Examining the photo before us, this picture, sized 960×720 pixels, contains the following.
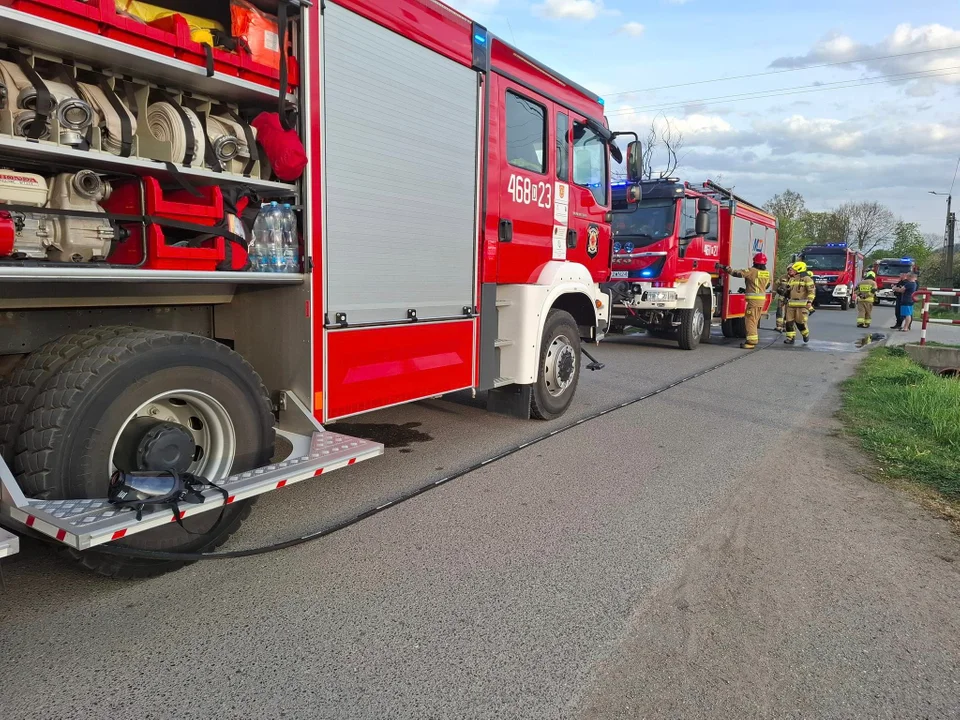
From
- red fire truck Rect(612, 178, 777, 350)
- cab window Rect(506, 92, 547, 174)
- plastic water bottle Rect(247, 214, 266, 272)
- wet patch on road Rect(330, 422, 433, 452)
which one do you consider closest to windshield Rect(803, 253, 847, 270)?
red fire truck Rect(612, 178, 777, 350)

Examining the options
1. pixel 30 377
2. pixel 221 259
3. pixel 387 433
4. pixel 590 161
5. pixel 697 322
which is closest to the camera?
pixel 30 377

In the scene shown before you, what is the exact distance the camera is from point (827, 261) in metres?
30.3

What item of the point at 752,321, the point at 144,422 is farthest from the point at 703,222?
the point at 144,422

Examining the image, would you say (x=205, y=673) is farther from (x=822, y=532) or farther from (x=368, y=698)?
(x=822, y=532)

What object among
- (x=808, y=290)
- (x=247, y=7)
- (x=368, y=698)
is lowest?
(x=368, y=698)

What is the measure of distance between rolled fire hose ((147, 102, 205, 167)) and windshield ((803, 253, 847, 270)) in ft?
101

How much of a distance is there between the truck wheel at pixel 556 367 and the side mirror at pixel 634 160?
5.24 feet

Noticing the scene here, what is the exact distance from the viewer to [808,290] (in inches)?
523

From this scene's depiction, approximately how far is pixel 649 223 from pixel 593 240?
563 cm

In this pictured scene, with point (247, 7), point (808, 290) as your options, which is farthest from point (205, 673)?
point (808, 290)

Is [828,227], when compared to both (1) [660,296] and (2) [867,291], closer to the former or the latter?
(2) [867,291]

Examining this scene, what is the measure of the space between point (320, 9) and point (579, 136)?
11.1 ft

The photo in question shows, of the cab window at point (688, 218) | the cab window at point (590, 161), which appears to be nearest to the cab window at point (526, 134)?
the cab window at point (590, 161)

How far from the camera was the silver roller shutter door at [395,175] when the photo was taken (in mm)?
3727
